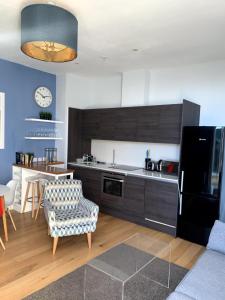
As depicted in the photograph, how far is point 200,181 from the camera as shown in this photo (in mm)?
3283

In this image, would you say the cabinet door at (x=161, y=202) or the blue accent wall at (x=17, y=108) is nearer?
the cabinet door at (x=161, y=202)

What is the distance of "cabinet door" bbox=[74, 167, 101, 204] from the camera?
14.4ft

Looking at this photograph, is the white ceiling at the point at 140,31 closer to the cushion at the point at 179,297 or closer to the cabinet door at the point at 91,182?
the cabinet door at the point at 91,182

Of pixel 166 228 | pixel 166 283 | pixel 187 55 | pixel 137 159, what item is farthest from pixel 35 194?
pixel 187 55

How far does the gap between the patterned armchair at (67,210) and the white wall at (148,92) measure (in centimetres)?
154

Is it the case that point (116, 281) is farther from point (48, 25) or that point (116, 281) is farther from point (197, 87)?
point (197, 87)

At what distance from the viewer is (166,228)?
11.9ft

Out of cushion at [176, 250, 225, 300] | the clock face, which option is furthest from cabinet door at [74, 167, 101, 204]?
cushion at [176, 250, 225, 300]

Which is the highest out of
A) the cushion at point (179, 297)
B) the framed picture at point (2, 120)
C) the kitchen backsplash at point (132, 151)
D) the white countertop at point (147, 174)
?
the framed picture at point (2, 120)

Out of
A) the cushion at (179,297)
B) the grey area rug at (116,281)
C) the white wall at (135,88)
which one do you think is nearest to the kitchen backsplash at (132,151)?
the white wall at (135,88)

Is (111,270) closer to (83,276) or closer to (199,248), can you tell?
(83,276)

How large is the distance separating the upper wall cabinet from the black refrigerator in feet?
1.04

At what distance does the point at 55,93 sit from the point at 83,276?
3767 mm

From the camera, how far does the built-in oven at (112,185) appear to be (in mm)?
4090
